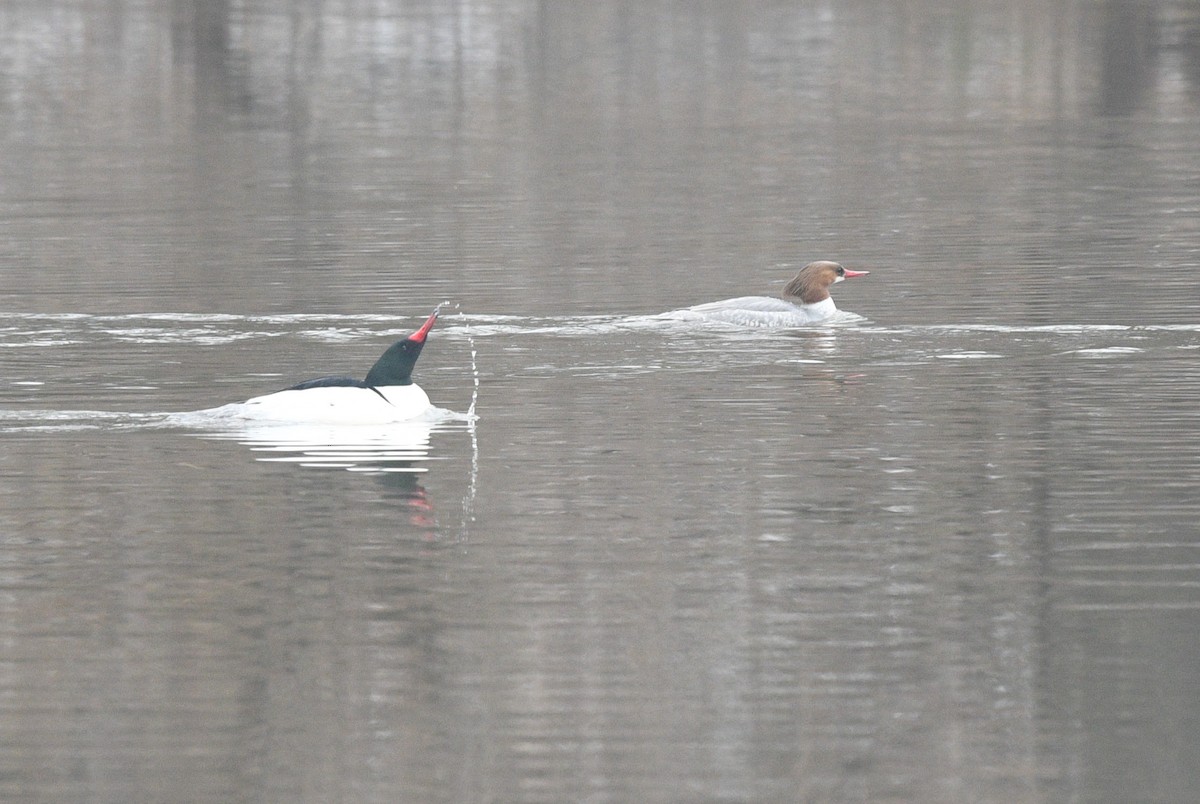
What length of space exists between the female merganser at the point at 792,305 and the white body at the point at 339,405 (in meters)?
6.25

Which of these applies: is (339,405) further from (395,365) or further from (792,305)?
(792,305)

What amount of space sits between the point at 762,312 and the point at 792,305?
0.55 meters

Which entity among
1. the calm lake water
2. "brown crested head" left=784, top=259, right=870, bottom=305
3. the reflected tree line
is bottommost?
the calm lake water

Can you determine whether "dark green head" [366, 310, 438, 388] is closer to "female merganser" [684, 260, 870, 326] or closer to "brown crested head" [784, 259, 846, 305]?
"female merganser" [684, 260, 870, 326]

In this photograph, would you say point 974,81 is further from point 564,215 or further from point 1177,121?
point 564,215

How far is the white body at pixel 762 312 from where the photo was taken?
24.3 m

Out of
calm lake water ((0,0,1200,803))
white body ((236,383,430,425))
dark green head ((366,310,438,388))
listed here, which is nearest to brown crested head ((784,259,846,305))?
calm lake water ((0,0,1200,803))

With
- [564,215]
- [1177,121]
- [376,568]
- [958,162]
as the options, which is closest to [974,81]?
[1177,121]

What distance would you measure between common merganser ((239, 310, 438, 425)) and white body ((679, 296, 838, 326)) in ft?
20.3

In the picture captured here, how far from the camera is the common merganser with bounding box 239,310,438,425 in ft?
59.6

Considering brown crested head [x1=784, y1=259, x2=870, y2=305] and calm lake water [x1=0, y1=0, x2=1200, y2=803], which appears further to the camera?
brown crested head [x1=784, y1=259, x2=870, y2=305]

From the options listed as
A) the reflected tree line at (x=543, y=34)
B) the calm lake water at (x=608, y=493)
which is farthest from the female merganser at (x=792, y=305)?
the reflected tree line at (x=543, y=34)

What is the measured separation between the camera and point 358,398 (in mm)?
18250

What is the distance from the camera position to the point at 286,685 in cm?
1156
